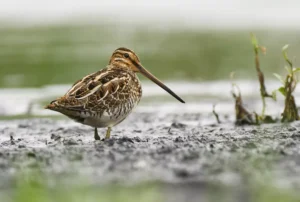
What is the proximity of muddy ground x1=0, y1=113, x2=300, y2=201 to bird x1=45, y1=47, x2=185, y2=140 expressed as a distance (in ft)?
0.96

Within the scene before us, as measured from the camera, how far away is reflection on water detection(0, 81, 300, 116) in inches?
440

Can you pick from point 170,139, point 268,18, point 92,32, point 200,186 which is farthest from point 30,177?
point 268,18

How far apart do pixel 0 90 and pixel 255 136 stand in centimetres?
658

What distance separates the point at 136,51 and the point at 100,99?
9.90 meters

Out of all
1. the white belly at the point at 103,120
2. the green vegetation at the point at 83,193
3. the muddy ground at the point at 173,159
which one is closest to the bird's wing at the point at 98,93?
the white belly at the point at 103,120

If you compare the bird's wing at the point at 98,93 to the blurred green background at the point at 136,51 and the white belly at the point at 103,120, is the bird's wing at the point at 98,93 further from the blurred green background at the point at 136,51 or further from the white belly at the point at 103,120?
the blurred green background at the point at 136,51

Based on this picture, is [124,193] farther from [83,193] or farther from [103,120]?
[103,120]

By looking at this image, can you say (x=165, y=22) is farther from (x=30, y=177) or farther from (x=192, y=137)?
(x=30, y=177)

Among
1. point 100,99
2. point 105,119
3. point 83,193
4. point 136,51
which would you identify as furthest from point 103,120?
point 136,51

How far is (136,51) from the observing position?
17.4 m

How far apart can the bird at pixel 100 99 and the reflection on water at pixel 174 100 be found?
301 centimetres

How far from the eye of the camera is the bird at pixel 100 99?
7516 millimetres

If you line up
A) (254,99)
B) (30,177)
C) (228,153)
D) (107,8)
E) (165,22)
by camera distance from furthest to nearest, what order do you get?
1. (107,8)
2. (165,22)
3. (254,99)
4. (228,153)
5. (30,177)

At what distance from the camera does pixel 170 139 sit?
7789mm
